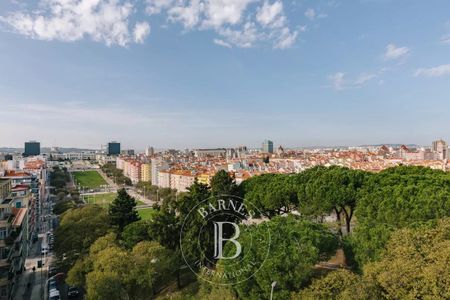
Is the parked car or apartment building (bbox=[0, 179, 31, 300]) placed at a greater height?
apartment building (bbox=[0, 179, 31, 300])

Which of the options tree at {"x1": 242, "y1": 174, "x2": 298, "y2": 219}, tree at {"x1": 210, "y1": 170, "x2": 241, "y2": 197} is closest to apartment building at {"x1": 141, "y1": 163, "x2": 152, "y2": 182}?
tree at {"x1": 210, "y1": 170, "x2": 241, "y2": 197}

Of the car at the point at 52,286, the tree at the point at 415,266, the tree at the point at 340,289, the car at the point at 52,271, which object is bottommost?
the car at the point at 52,271

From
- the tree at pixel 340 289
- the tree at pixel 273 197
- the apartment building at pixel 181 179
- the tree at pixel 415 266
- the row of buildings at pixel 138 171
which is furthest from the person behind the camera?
the row of buildings at pixel 138 171

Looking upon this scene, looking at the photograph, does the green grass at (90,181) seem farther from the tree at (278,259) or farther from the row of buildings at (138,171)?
the tree at (278,259)

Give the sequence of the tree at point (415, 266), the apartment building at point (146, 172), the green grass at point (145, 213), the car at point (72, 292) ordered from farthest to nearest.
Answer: the apartment building at point (146, 172) < the green grass at point (145, 213) < the car at point (72, 292) < the tree at point (415, 266)

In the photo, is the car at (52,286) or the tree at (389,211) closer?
the tree at (389,211)

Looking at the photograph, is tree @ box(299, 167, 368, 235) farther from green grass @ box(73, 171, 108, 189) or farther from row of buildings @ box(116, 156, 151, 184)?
row of buildings @ box(116, 156, 151, 184)

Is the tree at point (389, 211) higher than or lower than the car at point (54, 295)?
higher

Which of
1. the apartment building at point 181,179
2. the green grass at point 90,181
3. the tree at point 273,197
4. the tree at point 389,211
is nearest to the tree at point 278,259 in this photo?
the tree at point 389,211

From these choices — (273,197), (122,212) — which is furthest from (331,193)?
(122,212)
